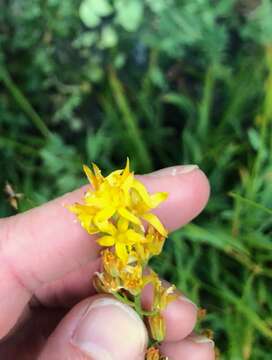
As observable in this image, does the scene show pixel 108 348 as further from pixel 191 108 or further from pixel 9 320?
pixel 191 108

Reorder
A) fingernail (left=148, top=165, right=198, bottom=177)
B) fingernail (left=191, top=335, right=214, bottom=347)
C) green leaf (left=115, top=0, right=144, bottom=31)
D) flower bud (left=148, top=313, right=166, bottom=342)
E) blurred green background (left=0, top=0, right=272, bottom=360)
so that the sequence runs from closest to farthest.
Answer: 1. flower bud (left=148, top=313, right=166, bottom=342)
2. fingernail (left=148, top=165, right=198, bottom=177)
3. fingernail (left=191, top=335, right=214, bottom=347)
4. blurred green background (left=0, top=0, right=272, bottom=360)
5. green leaf (left=115, top=0, right=144, bottom=31)

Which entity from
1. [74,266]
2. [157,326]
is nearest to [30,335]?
[74,266]

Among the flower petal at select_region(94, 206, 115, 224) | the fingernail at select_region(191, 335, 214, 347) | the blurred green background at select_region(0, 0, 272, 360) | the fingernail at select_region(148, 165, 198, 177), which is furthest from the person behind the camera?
the blurred green background at select_region(0, 0, 272, 360)

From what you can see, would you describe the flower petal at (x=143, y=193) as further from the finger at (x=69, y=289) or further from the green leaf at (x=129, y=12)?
the green leaf at (x=129, y=12)

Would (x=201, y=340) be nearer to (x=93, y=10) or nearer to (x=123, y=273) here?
(x=123, y=273)

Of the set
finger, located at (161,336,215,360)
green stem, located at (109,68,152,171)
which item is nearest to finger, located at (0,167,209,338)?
finger, located at (161,336,215,360)

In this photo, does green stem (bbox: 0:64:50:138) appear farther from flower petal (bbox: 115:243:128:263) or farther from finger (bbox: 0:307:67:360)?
flower petal (bbox: 115:243:128:263)

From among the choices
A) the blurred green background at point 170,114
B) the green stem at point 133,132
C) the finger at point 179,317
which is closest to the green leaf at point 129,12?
the blurred green background at point 170,114

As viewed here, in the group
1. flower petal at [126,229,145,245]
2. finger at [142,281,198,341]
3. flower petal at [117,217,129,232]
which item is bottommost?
finger at [142,281,198,341]
